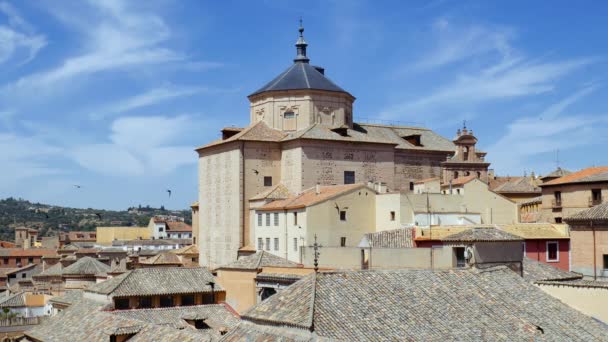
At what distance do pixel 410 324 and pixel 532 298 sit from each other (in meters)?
4.09

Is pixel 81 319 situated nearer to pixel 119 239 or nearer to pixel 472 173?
pixel 472 173

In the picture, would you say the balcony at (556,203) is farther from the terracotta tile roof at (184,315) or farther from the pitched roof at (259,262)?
the terracotta tile roof at (184,315)

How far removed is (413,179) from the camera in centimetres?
4878

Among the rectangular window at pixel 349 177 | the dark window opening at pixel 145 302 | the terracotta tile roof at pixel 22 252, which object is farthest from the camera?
the terracotta tile roof at pixel 22 252

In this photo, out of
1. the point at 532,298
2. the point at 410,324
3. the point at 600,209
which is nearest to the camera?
the point at 410,324

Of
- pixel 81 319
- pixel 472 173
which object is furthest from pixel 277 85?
pixel 81 319

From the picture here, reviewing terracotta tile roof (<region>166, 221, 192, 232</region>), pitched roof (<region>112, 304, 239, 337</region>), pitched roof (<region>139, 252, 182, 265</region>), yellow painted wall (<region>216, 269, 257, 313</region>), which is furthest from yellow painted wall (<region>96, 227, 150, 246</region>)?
pitched roof (<region>112, 304, 239, 337</region>)

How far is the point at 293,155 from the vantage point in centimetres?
4459

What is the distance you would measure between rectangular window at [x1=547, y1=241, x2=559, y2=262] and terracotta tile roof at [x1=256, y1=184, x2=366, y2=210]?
1005cm

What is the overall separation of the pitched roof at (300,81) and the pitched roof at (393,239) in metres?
15.1

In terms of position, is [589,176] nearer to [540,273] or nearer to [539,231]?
[539,231]

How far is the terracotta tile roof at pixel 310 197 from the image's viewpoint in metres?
38.0

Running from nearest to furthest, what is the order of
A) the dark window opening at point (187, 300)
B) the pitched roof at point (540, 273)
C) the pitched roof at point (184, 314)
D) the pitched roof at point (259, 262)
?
1. the pitched roof at point (540, 273)
2. the pitched roof at point (184, 314)
3. the pitched roof at point (259, 262)
4. the dark window opening at point (187, 300)

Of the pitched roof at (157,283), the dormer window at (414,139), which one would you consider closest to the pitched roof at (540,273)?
the pitched roof at (157,283)
